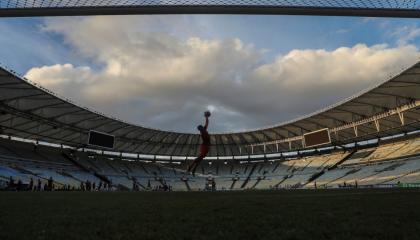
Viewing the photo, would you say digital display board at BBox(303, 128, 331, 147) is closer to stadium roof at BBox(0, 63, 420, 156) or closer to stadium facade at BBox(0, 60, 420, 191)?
stadium facade at BBox(0, 60, 420, 191)

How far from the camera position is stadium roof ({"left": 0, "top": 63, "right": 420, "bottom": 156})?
32688 mm

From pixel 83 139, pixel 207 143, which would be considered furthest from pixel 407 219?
pixel 83 139

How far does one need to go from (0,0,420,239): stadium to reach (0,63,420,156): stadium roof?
0.13 m

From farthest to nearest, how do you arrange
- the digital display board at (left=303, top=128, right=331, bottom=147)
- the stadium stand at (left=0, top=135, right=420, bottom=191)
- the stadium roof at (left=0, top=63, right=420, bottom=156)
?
the digital display board at (left=303, top=128, right=331, bottom=147) < the stadium stand at (left=0, top=135, right=420, bottom=191) < the stadium roof at (left=0, top=63, right=420, bottom=156)

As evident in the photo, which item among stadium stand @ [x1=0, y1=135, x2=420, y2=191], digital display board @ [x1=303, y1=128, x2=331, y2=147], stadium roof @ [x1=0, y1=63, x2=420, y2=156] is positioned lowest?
stadium stand @ [x1=0, y1=135, x2=420, y2=191]

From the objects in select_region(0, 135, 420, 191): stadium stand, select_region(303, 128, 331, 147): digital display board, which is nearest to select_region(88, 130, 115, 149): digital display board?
select_region(0, 135, 420, 191): stadium stand

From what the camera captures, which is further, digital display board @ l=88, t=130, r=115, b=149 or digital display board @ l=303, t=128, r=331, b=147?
digital display board @ l=303, t=128, r=331, b=147

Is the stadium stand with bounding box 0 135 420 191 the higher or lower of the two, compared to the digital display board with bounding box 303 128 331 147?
lower

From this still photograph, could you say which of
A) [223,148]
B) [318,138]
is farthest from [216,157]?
[318,138]

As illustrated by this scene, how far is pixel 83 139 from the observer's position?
5075 cm

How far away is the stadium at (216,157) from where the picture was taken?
3426 millimetres

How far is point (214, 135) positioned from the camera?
193 feet

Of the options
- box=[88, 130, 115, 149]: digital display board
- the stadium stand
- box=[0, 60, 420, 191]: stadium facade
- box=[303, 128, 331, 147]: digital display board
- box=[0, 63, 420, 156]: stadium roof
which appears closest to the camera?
box=[0, 63, 420, 156]: stadium roof

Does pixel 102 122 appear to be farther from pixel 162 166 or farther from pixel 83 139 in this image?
pixel 162 166
